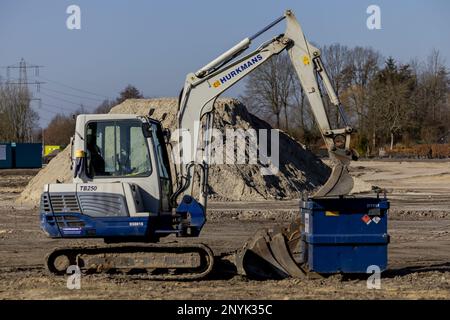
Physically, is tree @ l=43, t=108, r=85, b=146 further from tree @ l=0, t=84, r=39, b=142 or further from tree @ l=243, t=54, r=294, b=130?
tree @ l=243, t=54, r=294, b=130

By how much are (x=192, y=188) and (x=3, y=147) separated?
1986 inches

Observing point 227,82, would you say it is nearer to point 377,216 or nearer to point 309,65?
point 309,65

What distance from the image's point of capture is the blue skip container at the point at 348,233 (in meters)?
11.5

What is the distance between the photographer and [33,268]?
13461 millimetres

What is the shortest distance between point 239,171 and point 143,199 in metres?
17.9

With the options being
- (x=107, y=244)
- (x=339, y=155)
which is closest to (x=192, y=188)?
(x=107, y=244)

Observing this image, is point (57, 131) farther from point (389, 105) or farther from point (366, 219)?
point (366, 219)

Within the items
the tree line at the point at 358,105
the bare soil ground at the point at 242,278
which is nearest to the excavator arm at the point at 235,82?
the bare soil ground at the point at 242,278

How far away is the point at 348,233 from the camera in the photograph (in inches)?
453

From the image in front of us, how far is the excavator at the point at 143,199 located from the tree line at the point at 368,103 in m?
48.3

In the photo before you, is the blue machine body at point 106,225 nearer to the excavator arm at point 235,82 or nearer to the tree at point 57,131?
the excavator arm at point 235,82

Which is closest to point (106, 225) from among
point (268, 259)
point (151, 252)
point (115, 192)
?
point (115, 192)

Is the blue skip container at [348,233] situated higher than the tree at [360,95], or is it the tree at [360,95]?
the tree at [360,95]
